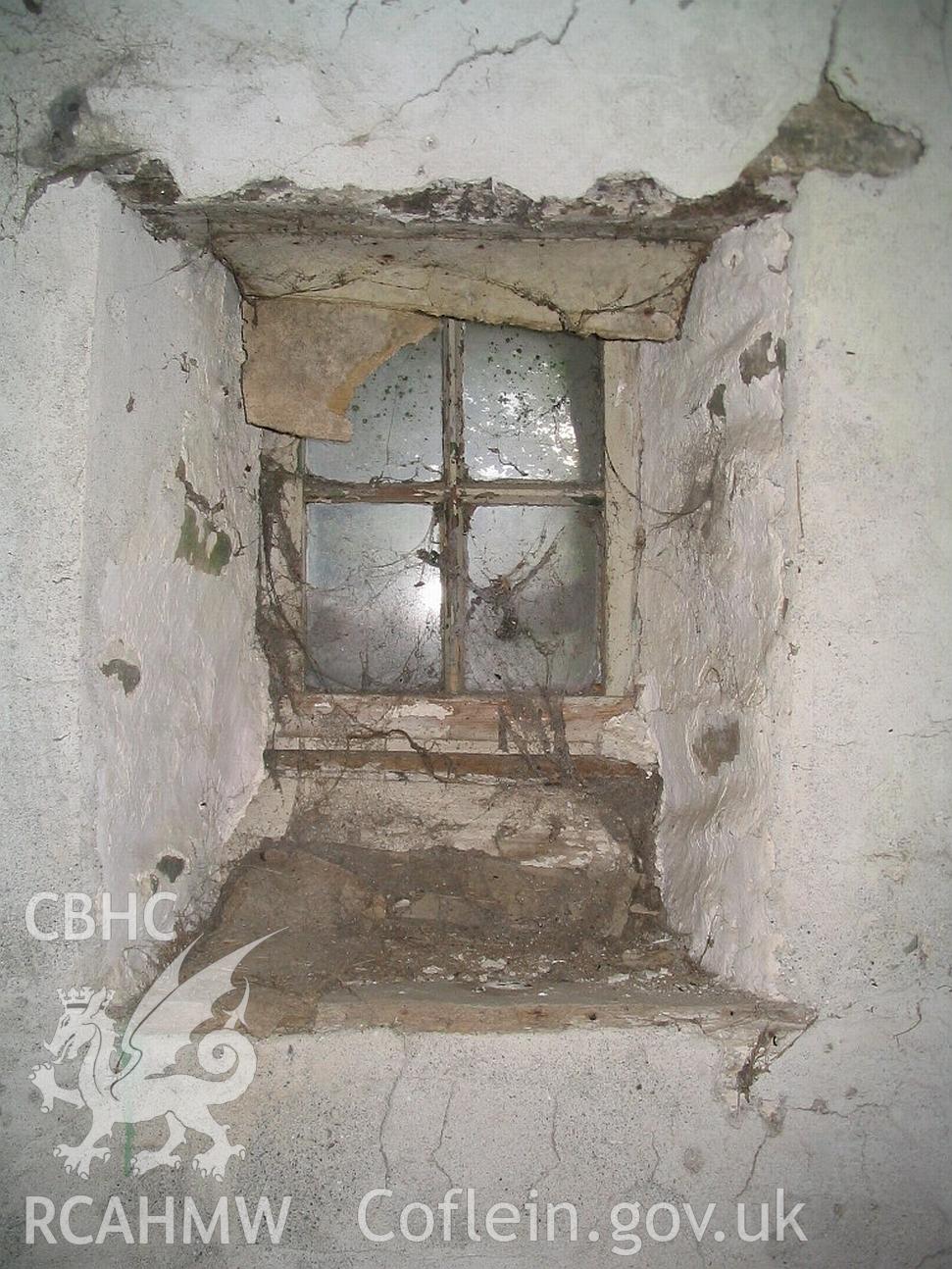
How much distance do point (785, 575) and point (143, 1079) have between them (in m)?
1.16

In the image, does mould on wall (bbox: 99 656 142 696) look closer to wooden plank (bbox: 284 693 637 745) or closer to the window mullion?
wooden plank (bbox: 284 693 637 745)

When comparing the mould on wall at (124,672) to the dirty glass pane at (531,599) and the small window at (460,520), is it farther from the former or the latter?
the dirty glass pane at (531,599)

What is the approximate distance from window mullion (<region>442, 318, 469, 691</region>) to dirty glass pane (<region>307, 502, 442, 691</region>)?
0.03 m

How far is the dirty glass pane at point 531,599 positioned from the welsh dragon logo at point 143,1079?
814mm

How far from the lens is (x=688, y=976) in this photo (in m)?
1.37

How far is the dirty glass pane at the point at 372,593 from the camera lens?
68.7 inches

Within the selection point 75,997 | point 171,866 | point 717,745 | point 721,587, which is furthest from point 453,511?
point 75,997

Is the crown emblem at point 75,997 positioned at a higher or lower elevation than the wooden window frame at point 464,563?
lower

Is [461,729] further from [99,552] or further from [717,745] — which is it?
[99,552]

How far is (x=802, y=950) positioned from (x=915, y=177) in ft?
3.65

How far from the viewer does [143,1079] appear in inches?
47.5

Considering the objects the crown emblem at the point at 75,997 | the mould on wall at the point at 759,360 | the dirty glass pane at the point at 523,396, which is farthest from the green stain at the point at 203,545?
the mould on wall at the point at 759,360

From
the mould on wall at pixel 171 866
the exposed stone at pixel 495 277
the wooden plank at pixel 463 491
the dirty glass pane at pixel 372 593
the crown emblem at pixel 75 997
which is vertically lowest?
the crown emblem at pixel 75 997

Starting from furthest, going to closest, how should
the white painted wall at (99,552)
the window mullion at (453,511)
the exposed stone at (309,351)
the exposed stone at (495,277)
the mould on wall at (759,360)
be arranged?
the window mullion at (453,511) → the exposed stone at (309,351) → the exposed stone at (495,277) → the mould on wall at (759,360) → the white painted wall at (99,552)
